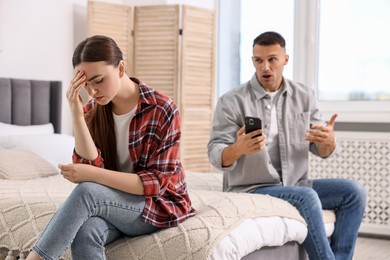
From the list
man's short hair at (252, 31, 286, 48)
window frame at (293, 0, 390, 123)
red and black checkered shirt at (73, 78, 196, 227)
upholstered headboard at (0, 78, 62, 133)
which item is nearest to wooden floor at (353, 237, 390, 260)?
window frame at (293, 0, 390, 123)

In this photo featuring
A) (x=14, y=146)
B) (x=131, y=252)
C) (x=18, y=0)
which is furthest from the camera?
(x=18, y=0)

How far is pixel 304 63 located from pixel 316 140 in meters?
2.23

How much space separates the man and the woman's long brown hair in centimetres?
62

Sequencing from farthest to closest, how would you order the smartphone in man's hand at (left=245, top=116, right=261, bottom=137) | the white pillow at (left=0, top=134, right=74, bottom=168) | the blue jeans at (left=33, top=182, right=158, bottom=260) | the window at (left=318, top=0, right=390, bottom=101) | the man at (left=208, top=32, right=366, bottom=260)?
the window at (left=318, top=0, right=390, bottom=101) → the white pillow at (left=0, top=134, right=74, bottom=168) → the man at (left=208, top=32, right=366, bottom=260) → the smartphone in man's hand at (left=245, top=116, right=261, bottom=137) → the blue jeans at (left=33, top=182, right=158, bottom=260)

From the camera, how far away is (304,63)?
16.6ft

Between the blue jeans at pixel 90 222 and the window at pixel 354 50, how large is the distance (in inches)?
118

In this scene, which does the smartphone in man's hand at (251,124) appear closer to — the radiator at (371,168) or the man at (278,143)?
the man at (278,143)

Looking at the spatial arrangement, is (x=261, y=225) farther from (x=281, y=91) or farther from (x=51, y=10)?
(x=51, y=10)

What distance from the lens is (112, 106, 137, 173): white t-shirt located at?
2354mm

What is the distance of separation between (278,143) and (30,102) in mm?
2064

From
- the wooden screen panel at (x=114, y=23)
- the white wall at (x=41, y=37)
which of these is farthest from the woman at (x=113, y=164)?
the wooden screen panel at (x=114, y=23)

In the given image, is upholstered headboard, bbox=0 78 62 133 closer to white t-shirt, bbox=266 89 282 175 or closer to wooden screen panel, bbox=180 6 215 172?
wooden screen panel, bbox=180 6 215 172

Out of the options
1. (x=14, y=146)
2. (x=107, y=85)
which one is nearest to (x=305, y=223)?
(x=107, y=85)

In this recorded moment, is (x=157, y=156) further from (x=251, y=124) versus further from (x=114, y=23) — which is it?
(x=114, y=23)
